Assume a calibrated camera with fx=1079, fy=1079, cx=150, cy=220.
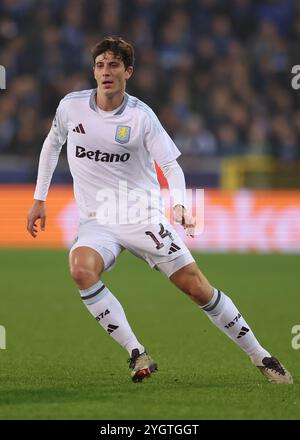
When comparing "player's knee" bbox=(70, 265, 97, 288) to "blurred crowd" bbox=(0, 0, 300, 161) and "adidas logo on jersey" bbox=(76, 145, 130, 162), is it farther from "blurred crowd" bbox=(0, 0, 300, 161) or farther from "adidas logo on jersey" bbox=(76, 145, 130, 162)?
"blurred crowd" bbox=(0, 0, 300, 161)

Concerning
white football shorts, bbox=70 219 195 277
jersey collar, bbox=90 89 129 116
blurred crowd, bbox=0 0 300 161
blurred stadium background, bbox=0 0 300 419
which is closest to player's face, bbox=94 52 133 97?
jersey collar, bbox=90 89 129 116

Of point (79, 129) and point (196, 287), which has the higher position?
point (79, 129)

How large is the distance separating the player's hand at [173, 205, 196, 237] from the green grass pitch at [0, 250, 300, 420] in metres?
0.92

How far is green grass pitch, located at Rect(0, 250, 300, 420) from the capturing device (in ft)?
18.4

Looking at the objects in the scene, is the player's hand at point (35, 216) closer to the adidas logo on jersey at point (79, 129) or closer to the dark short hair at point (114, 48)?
the adidas logo on jersey at point (79, 129)

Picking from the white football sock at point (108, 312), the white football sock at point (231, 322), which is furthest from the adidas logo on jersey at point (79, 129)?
the white football sock at point (231, 322)

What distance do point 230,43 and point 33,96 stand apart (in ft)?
13.1

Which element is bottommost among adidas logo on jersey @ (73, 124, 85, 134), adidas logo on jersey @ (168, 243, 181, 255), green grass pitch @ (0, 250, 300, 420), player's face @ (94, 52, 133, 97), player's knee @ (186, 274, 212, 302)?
green grass pitch @ (0, 250, 300, 420)

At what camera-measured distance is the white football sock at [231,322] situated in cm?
651

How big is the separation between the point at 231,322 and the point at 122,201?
99cm

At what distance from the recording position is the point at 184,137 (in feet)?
59.7

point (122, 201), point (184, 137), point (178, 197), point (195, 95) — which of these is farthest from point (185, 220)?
point (195, 95)

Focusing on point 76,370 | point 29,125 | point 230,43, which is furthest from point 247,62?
point 76,370

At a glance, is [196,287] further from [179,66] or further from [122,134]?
[179,66]
